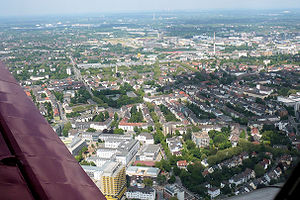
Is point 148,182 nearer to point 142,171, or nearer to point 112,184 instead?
point 142,171

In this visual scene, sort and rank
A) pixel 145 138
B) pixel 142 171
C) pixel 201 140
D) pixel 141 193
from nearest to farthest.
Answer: pixel 141 193 → pixel 142 171 → pixel 201 140 → pixel 145 138

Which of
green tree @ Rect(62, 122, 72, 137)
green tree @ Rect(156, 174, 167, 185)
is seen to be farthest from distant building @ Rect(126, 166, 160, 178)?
green tree @ Rect(62, 122, 72, 137)

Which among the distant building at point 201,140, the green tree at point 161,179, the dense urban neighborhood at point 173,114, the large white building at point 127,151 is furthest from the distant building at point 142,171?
the distant building at point 201,140

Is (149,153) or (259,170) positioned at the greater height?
(259,170)

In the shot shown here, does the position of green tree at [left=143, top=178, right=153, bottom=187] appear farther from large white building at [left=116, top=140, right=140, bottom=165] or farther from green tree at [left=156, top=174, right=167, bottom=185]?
large white building at [left=116, top=140, right=140, bottom=165]

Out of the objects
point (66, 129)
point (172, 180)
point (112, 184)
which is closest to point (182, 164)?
point (172, 180)

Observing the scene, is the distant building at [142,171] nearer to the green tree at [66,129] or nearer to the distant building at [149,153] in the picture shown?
the distant building at [149,153]

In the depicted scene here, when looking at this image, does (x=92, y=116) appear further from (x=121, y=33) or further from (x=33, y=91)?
(x=121, y=33)

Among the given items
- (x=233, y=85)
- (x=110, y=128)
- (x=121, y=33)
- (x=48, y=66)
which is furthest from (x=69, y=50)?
(x=110, y=128)
